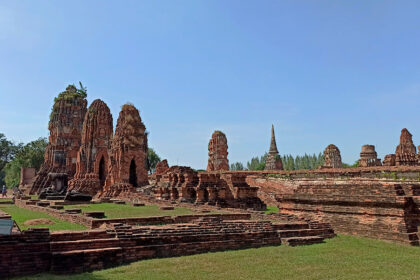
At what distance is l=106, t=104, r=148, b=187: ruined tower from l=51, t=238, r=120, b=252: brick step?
1907 centimetres

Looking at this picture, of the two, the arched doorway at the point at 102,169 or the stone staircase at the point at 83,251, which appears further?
the arched doorway at the point at 102,169

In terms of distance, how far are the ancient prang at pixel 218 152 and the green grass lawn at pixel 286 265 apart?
929 inches

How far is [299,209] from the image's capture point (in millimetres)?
11133

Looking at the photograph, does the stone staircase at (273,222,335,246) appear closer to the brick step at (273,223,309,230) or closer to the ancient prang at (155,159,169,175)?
the brick step at (273,223,309,230)

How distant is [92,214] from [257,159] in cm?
10762

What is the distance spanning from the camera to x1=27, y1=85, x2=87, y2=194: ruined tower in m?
39.8

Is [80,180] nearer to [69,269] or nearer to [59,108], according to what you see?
[59,108]

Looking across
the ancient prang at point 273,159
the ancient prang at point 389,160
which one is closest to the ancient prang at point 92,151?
the ancient prang at point 389,160

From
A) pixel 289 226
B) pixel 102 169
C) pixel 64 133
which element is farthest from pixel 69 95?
pixel 289 226

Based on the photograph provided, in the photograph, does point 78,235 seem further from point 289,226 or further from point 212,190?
point 212,190

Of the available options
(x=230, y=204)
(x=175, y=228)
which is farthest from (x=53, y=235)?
(x=230, y=204)

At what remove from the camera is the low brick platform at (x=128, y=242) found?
5785 millimetres

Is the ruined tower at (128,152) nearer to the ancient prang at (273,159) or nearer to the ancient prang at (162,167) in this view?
A: the ancient prang at (162,167)

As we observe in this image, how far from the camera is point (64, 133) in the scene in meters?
40.6
